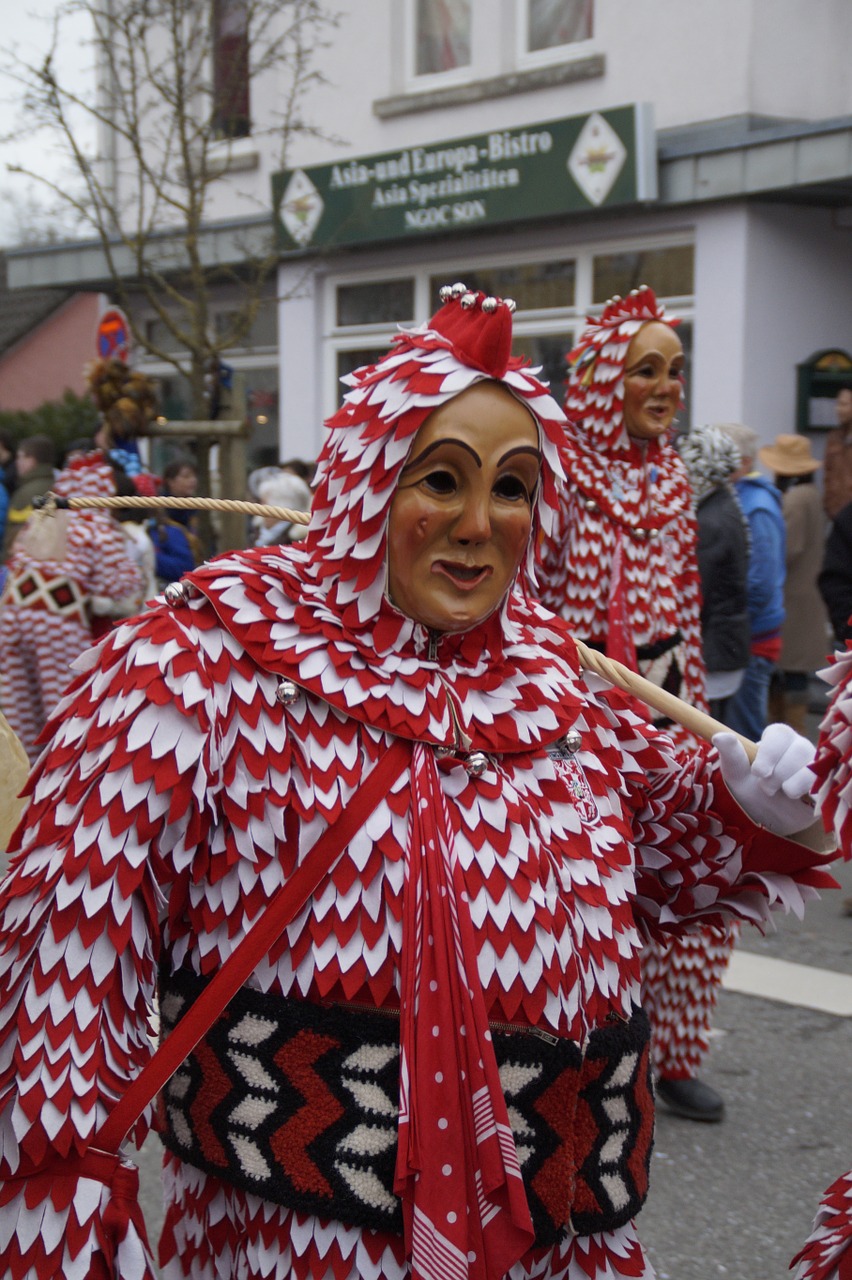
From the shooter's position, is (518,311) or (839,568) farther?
(518,311)

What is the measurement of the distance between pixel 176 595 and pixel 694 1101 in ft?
8.89

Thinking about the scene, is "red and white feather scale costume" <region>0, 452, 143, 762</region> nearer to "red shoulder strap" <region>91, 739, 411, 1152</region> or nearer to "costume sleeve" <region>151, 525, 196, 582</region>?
"costume sleeve" <region>151, 525, 196, 582</region>

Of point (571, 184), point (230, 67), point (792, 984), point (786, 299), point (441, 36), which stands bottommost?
point (792, 984)

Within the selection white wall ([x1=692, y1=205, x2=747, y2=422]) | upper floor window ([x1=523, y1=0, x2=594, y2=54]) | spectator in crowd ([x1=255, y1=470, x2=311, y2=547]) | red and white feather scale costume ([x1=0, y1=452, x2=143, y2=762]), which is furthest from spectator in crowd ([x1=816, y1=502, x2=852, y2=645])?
upper floor window ([x1=523, y1=0, x2=594, y2=54])

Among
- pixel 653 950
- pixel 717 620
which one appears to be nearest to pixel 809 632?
pixel 717 620

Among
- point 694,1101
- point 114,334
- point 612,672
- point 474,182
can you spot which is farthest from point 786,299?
point 612,672

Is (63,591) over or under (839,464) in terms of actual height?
under

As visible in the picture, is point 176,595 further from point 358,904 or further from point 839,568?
point 839,568

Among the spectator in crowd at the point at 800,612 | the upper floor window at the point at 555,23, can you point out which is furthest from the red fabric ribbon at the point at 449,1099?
the upper floor window at the point at 555,23

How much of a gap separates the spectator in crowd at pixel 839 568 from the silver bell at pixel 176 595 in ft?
13.7

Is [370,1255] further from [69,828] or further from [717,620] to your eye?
[717,620]

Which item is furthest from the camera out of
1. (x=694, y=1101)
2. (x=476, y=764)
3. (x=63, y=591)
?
(x=63, y=591)

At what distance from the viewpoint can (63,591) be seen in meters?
5.91

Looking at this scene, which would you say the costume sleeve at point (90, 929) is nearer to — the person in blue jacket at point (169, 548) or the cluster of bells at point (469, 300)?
the cluster of bells at point (469, 300)
